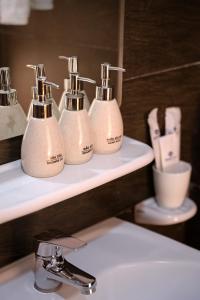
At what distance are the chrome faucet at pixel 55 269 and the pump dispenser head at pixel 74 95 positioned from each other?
0.66 ft

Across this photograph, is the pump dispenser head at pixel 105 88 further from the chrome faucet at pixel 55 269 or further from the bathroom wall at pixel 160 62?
the chrome faucet at pixel 55 269

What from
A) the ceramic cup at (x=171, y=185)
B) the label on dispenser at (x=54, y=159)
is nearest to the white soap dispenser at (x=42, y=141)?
the label on dispenser at (x=54, y=159)

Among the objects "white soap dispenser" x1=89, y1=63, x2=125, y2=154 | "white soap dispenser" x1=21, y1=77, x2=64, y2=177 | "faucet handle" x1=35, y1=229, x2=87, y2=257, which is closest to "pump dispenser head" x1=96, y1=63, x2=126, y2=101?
"white soap dispenser" x1=89, y1=63, x2=125, y2=154

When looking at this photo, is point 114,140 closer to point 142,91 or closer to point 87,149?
point 87,149

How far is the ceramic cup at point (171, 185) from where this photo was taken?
3.40 ft

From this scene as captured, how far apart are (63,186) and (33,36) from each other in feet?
0.84

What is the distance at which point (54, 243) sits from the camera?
0.75 metres

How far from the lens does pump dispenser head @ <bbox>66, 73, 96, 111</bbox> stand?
29.9 inches

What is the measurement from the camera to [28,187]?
715 mm

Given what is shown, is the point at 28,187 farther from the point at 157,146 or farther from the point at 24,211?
the point at 157,146

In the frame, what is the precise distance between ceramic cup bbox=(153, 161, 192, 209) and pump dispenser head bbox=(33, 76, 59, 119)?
40 cm

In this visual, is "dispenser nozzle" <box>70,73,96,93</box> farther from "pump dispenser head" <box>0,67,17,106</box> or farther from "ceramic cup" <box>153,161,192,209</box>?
"ceramic cup" <box>153,161,192,209</box>

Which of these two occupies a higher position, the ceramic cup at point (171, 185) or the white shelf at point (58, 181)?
the white shelf at point (58, 181)

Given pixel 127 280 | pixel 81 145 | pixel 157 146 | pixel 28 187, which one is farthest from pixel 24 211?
pixel 157 146
